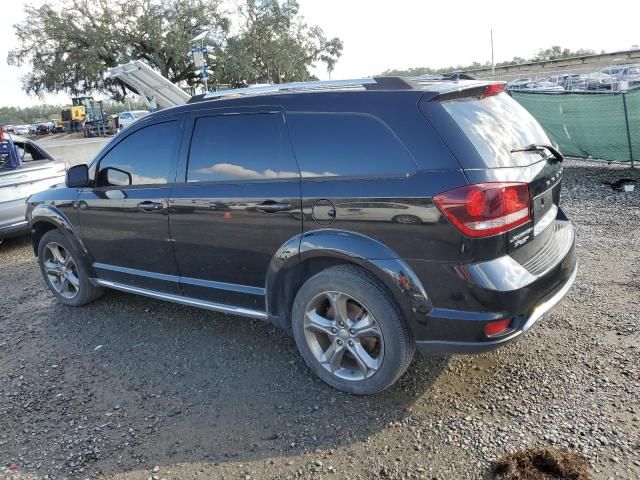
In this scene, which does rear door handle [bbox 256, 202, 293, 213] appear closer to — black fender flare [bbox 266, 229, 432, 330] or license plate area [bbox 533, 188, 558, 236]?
black fender flare [bbox 266, 229, 432, 330]

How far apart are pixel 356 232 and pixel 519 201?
90 cm

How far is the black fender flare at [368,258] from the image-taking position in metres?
2.69

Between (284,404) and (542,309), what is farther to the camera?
(284,404)

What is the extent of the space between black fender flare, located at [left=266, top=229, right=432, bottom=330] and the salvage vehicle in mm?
5148

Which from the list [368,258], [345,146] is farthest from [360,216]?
[345,146]

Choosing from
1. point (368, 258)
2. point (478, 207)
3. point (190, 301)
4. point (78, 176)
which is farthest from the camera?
point (78, 176)

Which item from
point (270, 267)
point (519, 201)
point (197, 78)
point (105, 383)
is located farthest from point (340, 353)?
point (197, 78)

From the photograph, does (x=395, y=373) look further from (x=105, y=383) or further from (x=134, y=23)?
(x=134, y=23)

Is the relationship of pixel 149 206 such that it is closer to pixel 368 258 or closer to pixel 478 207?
pixel 368 258

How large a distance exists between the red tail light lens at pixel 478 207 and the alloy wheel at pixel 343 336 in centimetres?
76

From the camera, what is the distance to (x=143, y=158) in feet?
13.0

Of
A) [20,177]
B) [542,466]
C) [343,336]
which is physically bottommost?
[542,466]

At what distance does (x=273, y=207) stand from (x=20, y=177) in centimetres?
573

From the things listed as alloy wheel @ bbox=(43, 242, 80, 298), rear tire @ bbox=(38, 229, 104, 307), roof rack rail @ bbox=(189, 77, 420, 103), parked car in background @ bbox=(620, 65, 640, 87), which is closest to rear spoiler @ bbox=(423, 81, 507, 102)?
roof rack rail @ bbox=(189, 77, 420, 103)
